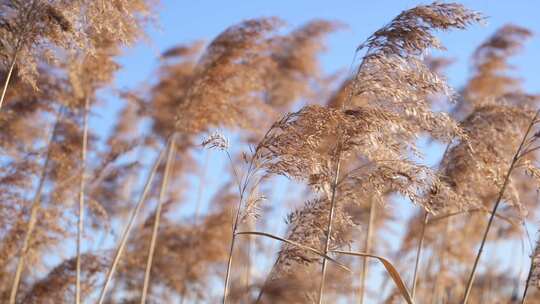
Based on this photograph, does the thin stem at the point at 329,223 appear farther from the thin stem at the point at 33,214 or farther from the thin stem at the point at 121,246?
the thin stem at the point at 33,214

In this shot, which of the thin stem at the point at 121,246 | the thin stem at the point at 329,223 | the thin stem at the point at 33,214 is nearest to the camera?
the thin stem at the point at 329,223

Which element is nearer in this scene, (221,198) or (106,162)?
(106,162)

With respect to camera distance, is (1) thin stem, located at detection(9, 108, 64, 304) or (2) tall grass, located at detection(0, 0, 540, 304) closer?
(2) tall grass, located at detection(0, 0, 540, 304)

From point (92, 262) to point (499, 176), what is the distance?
4.64 m

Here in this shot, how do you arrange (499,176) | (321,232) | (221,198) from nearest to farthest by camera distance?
(321,232), (499,176), (221,198)

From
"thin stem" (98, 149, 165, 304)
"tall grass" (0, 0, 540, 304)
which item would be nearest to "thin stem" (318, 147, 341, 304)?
Answer: "tall grass" (0, 0, 540, 304)

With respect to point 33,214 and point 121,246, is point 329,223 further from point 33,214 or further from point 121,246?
point 33,214

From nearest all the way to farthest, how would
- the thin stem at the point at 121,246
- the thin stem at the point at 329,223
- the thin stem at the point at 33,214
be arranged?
the thin stem at the point at 329,223 → the thin stem at the point at 121,246 → the thin stem at the point at 33,214

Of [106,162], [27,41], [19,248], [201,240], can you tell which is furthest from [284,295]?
[201,240]

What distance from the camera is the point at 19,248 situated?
291 inches

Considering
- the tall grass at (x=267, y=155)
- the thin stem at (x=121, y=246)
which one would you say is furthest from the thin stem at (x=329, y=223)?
the thin stem at (x=121, y=246)

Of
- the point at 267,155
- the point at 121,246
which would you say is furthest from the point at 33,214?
the point at 267,155

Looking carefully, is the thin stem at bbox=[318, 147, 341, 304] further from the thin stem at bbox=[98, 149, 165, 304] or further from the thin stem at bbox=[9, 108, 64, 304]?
the thin stem at bbox=[9, 108, 64, 304]

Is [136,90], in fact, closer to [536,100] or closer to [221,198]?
[221,198]
